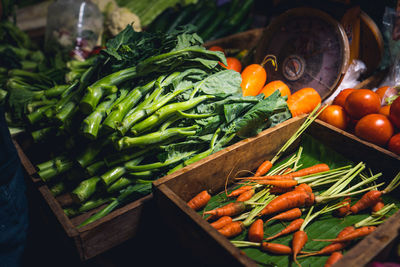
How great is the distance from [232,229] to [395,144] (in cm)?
116

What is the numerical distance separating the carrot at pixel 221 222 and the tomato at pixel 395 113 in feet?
4.11

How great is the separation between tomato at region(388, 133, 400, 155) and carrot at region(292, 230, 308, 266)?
842mm

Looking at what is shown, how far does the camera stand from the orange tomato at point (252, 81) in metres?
2.23

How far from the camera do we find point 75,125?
1.67m

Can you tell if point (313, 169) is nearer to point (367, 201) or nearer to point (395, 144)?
point (367, 201)

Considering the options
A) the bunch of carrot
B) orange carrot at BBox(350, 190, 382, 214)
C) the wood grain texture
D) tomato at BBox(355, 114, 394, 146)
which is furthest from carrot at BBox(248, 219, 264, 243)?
the wood grain texture

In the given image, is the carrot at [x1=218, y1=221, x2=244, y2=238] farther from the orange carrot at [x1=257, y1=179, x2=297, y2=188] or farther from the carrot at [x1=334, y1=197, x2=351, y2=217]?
the carrot at [x1=334, y1=197, x2=351, y2=217]

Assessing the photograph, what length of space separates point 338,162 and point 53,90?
2.16 m

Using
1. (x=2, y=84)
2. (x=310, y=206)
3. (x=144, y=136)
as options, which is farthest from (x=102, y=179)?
(x=2, y=84)

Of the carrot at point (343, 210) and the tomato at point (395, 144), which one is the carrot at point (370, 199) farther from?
the tomato at point (395, 144)

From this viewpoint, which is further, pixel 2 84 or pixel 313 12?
pixel 2 84

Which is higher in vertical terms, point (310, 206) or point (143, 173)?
point (143, 173)

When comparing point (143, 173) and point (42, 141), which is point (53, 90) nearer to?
point (42, 141)

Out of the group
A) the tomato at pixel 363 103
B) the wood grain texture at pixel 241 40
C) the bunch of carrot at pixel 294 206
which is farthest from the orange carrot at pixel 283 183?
the wood grain texture at pixel 241 40
